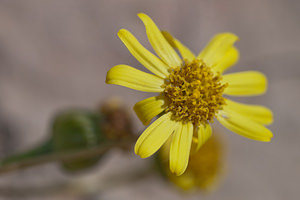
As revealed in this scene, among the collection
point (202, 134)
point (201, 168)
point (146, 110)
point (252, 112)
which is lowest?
point (201, 168)

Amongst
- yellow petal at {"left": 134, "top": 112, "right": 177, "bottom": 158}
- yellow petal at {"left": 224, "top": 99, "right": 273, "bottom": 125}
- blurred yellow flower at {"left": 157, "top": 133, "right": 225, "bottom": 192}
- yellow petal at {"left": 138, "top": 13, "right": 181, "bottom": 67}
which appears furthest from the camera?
blurred yellow flower at {"left": 157, "top": 133, "right": 225, "bottom": 192}

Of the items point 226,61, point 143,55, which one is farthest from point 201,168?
point 143,55

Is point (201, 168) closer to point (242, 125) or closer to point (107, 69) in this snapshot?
point (242, 125)

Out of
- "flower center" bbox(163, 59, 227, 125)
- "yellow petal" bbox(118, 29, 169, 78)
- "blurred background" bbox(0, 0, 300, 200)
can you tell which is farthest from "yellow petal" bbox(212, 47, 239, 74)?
"blurred background" bbox(0, 0, 300, 200)

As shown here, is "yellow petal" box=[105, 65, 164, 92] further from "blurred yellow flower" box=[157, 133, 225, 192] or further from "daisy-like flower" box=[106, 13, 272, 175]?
"blurred yellow flower" box=[157, 133, 225, 192]

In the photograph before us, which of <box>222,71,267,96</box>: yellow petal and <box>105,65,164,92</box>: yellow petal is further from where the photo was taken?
<box>222,71,267,96</box>: yellow petal

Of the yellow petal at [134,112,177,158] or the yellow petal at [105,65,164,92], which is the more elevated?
the yellow petal at [105,65,164,92]

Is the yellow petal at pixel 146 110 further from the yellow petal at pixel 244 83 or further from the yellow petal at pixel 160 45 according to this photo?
the yellow petal at pixel 244 83
